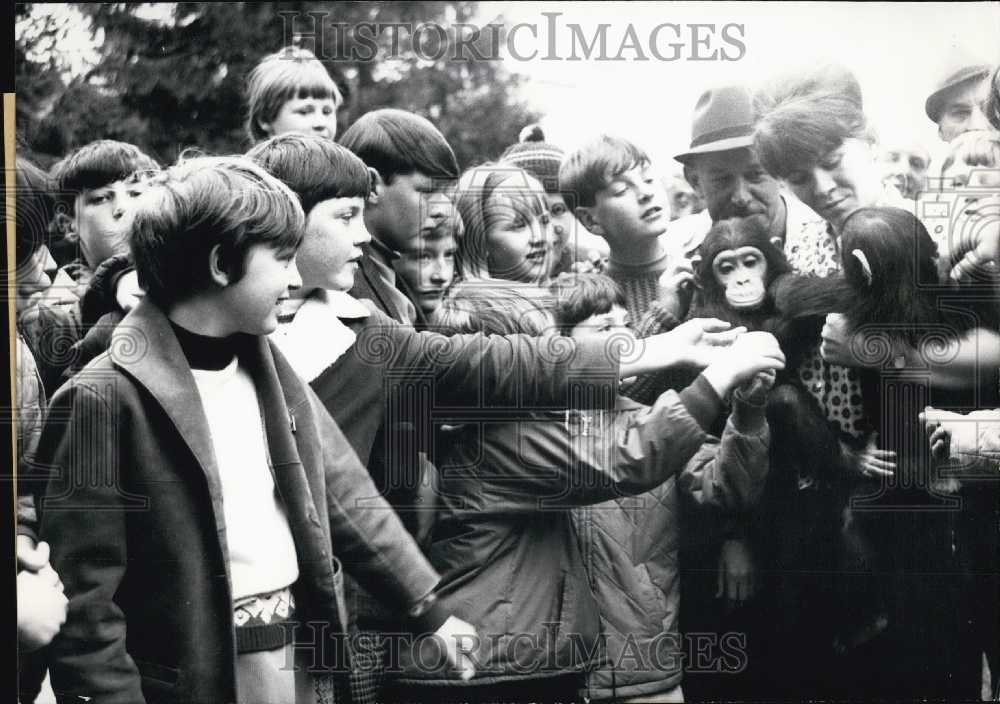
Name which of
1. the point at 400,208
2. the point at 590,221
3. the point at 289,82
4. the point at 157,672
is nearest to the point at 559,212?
the point at 590,221

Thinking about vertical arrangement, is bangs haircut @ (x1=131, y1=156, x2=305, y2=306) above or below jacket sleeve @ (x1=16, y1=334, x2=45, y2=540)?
above

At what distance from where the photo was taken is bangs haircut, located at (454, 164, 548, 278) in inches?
201

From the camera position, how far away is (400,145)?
5.10 m

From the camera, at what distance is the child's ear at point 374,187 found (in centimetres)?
509

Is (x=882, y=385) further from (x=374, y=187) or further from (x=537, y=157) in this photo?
(x=374, y=187)

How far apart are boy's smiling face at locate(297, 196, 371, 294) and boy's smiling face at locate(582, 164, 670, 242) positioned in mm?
864

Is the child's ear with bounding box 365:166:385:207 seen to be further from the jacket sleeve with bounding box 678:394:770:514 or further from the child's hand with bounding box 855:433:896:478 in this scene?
the child's hand with bounding box 855:433:896:478

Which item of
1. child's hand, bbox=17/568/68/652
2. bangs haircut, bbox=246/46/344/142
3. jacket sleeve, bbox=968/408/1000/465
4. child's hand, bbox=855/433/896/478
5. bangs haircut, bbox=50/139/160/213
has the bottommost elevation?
child's hand, bbox=17/568/68/652

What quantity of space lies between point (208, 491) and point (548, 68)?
6.51 ft

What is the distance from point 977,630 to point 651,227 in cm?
197

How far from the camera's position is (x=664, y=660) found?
5160 mm

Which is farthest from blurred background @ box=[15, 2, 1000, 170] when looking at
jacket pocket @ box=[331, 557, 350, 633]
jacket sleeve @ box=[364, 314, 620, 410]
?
jacket pocket @ box=[331, 557, 350, 633]

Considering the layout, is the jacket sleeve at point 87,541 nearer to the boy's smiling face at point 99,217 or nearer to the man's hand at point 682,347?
the boy's smiling face at point 99,217

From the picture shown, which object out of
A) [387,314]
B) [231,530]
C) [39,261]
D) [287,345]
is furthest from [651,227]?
[39,261]
